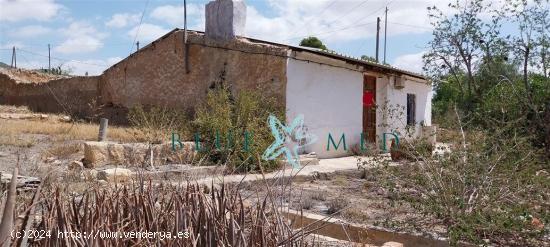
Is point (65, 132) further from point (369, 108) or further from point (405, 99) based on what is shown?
point (405, 99)

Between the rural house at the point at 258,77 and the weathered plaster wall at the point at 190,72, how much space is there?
0.02m

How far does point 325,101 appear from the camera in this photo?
12750 mm

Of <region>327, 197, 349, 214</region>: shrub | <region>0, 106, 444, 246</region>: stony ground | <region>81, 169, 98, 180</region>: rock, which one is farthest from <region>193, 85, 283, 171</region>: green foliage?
<region>81, 169, 98, 180</region>: rock

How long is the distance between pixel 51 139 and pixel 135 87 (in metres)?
4.12

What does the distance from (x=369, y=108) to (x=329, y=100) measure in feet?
7.90

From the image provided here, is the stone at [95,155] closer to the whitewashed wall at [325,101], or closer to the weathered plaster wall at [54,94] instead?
the whitewashed wall at [325,101]

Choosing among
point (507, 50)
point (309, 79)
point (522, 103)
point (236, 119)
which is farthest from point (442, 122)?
point (507, 50)

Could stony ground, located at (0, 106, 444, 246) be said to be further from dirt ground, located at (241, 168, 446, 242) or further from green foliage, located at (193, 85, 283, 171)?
green foliage, located at (193, 85, 283, 171)

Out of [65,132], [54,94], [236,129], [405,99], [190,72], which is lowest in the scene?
[65,132]

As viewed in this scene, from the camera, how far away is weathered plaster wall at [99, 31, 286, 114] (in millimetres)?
11922

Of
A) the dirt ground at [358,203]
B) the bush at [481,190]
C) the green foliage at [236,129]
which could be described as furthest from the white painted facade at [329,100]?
the bush at [481,190]

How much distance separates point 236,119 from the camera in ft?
33.5

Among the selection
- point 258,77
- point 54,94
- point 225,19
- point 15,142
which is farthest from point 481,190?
point 54,94

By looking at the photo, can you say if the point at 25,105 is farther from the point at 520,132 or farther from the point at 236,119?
the point at 520,132
